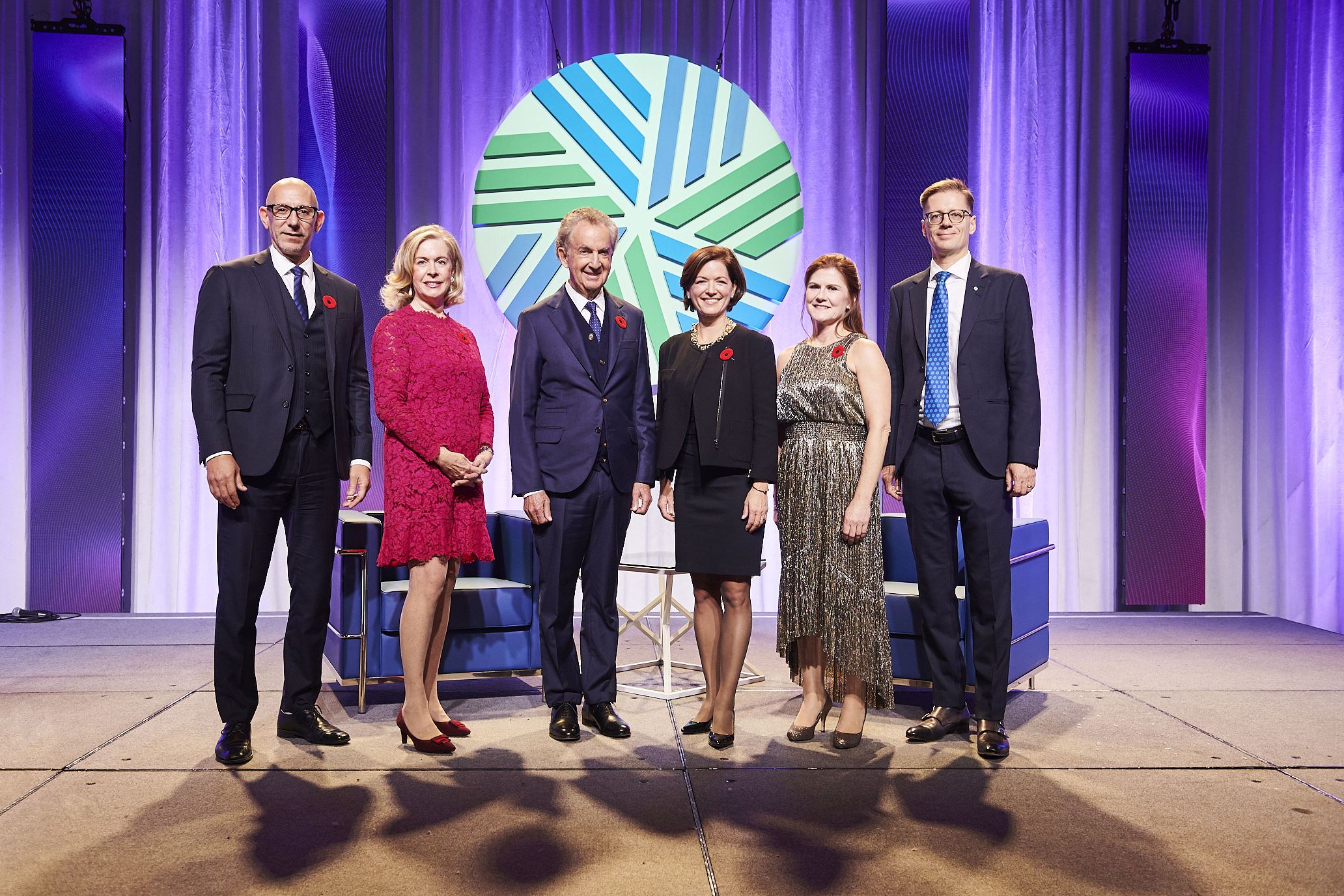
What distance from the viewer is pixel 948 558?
3016mm

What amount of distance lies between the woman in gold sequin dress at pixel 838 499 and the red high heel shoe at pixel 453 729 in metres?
1.03

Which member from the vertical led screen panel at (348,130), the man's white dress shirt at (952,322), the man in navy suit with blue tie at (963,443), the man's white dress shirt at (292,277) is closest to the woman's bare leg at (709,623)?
the man in navy suit with blue tie at (963,443)

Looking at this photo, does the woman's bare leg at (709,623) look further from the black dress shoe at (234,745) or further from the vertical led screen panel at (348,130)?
the vertical led screen panel at (348,130)

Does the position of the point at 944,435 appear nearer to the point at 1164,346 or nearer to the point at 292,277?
the point at 292,277

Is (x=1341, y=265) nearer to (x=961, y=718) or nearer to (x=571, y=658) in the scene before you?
(x=961, y=718)

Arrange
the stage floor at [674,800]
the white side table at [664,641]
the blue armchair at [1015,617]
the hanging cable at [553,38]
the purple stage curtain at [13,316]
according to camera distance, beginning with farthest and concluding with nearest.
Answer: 1. the hanging cable at [553,38]
2. the purple stage curtain at [13,316]
3. the white side table at [664,641]
4. the blue armchair at [1015,617]
5. the stage floor at [674,800]

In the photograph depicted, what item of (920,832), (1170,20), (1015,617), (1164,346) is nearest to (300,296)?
(920,832)

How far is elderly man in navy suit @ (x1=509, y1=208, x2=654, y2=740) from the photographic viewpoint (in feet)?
9.56

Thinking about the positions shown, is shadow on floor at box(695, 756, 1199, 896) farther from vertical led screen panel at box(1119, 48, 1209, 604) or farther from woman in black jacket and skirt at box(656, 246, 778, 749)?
vertical led screen panel at box(1119, 48, 1209, 604)

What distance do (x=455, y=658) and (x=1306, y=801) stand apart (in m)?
2.57

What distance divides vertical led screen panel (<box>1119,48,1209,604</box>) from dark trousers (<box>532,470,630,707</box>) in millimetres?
3854

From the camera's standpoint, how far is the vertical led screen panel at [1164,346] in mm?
5590

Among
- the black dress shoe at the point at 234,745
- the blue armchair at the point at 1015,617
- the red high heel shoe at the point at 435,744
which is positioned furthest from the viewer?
the blue armchair at the point at 1015,617

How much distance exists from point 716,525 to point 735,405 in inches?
14.4
